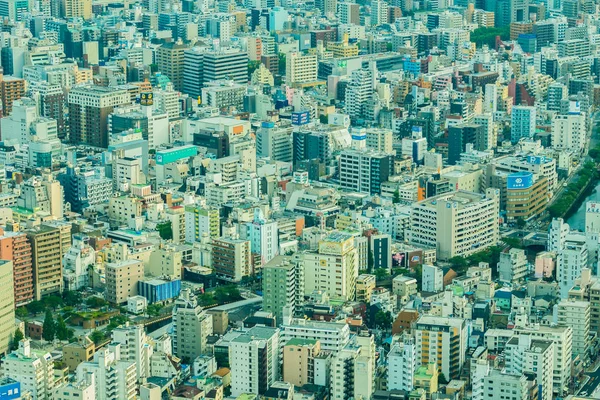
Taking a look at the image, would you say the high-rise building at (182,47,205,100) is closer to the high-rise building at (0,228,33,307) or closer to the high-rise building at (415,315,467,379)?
the high-rise building at (0,228,33,307)

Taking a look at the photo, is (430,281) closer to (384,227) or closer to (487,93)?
(384,227)

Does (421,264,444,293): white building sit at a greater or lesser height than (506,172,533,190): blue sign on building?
lesser

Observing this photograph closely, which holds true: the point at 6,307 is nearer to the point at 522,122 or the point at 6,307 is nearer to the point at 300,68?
the point at 522,122

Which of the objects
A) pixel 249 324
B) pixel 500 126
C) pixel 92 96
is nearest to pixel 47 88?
pixel 92 96

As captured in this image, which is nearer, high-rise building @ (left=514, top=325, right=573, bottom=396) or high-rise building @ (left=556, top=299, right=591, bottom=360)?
high-rise building @ (left=514, top=325, right=573, bottom=396)

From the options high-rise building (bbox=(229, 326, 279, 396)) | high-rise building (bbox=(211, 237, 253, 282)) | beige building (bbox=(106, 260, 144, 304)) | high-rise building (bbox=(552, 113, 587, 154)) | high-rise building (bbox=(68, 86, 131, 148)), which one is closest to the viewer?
high-rise building (bbox=(229, 326, 279, 396))

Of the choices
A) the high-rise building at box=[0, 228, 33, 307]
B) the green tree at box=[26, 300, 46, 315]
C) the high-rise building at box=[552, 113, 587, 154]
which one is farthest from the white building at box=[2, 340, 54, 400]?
the high-rise building at box=[552, 113, 587, 154]

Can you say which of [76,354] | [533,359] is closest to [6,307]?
[76,354]
